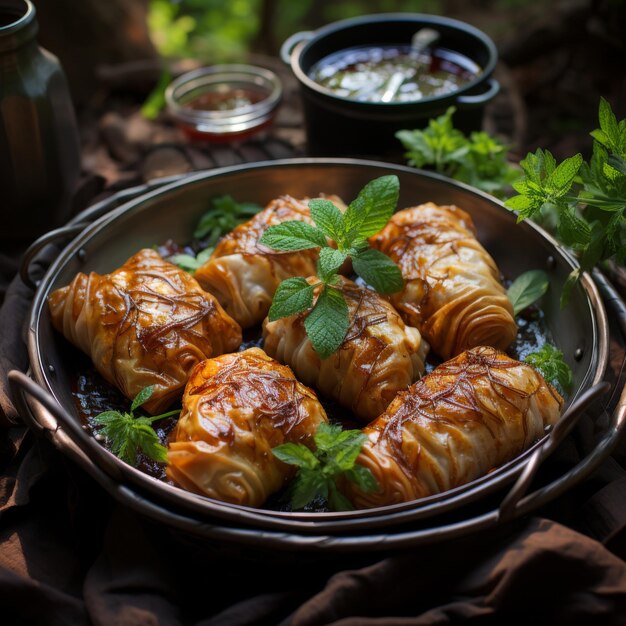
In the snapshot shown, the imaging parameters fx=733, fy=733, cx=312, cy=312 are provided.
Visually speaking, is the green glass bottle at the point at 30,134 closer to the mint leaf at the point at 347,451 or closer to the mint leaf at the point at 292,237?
the mint leaf at the point at 292,237

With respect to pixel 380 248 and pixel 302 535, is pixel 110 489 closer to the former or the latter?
pixel 302 535

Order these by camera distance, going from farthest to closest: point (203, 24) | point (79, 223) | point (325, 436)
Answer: point (203, 24) < point (79, 223) < point (325, 436)

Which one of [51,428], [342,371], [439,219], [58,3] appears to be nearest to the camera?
[51,428]

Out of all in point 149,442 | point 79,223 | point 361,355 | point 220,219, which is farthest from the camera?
point 220,219

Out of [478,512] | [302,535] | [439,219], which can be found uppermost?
[439,219]

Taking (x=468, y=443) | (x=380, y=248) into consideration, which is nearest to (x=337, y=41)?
(x=380, y=248)

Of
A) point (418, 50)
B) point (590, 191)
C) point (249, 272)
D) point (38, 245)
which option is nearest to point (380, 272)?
point (249, 272)

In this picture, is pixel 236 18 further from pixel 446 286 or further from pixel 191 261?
pixel 446 286

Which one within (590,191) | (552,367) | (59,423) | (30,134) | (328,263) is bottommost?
(552,367)
